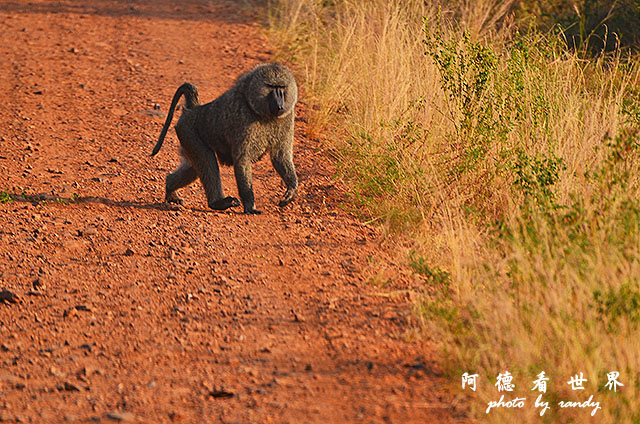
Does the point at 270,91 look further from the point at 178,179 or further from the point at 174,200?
the point at 174,200

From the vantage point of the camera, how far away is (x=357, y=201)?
20.2 feet

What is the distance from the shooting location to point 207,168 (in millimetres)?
5980

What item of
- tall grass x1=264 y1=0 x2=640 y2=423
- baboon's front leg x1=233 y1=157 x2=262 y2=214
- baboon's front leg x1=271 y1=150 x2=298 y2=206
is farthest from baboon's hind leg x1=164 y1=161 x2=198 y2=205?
tall grass x1=264 y1=0 x2=640 y2=423

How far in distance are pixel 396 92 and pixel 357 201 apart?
1.28 m

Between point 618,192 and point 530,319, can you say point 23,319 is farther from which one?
point 618,192

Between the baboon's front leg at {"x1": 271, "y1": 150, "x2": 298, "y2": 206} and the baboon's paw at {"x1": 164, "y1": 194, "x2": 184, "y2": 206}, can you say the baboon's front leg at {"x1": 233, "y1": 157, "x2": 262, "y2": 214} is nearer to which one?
the baboon's front leg at {"x1": 271, "y1": 150, "x2": 298, "y2": 206}

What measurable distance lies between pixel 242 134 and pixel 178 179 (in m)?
0.64

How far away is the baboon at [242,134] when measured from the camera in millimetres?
5895

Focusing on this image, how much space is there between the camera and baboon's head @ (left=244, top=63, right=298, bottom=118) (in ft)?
19.2

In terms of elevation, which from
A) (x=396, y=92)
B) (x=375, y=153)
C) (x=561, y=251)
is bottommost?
(x=561, y=251)

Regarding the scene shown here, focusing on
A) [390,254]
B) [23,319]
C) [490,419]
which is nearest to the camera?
[490,419]

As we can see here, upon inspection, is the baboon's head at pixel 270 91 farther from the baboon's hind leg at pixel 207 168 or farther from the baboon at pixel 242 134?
the baboon's hind leg at pixel 207 168

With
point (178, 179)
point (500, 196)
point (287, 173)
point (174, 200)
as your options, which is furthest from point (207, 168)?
point (500, 196)


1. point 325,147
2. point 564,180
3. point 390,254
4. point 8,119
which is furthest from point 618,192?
point 8,119
